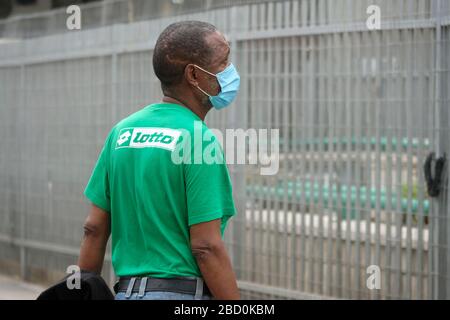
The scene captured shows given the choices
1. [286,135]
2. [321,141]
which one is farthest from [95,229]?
[286,135]

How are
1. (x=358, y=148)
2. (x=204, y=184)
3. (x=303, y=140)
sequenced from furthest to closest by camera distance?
(x=303, y=140)
(x=358, y=148)
(x=204, y=184)

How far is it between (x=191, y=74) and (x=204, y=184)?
1.51 feet

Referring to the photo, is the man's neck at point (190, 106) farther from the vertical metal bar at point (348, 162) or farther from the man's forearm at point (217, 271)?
the vertical metal bar at point (348, 162)

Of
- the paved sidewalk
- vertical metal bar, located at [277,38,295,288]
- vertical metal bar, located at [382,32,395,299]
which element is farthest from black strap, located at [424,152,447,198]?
the paved sidewalk

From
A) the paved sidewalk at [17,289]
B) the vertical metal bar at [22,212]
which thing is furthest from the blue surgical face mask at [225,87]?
the vertical metal bar at [22,212]

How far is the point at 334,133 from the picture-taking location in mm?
6246

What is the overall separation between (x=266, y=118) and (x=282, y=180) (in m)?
0.52

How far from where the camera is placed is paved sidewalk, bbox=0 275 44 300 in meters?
9.07

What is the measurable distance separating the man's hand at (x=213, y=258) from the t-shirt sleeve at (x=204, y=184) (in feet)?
0.12

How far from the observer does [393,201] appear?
5.86m

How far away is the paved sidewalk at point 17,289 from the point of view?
9070 millimetres

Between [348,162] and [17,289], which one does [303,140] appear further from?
[17,289]
